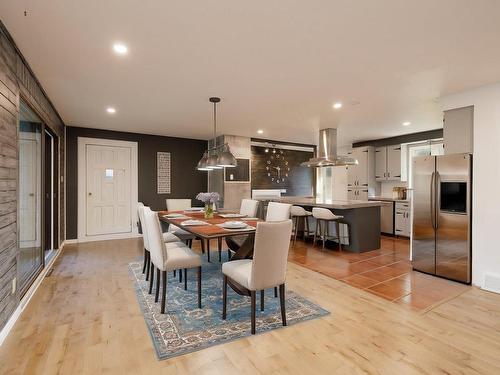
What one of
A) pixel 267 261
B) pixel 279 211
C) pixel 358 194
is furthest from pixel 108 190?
pixel 358 194

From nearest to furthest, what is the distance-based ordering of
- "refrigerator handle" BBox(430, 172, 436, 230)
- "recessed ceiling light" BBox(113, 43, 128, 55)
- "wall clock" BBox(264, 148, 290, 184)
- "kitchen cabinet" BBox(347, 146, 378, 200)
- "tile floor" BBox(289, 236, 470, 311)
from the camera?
"recessed ceiling light" BBox(113, 43, 128, 55)
"tile floor" BBox(289, 236, 470, 311)
"refrigerator handle" BBox(430, 172, 436, 230)
"kitchen cabinet" BBox(347, 146, 378, 200)
"wall clock" BBox(264, 148, 290, 184)

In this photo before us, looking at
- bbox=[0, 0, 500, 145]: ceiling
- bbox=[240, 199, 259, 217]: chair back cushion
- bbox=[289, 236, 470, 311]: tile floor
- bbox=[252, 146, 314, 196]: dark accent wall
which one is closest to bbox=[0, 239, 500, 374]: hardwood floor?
bbox=[289, 236, 470, 311]: tile floor

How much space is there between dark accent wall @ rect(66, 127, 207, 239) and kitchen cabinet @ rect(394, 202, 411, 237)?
4.73m

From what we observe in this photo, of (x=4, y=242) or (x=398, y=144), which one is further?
(x=398, y=144)

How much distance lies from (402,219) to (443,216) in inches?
112

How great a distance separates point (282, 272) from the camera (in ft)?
7.83

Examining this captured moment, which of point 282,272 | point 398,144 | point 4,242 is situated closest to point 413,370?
point 282,272

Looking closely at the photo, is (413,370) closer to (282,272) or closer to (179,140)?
(282,272)

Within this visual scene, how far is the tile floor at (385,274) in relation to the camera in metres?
2.98

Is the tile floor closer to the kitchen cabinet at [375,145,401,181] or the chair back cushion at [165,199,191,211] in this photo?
the kitchen cabinet at [375,145,401,181]

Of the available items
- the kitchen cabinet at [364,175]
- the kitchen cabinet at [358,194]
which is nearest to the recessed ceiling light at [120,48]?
the kitchen cabinet at [364,175]

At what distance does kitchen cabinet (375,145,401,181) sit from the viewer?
6660 mm

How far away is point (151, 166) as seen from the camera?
6504mm

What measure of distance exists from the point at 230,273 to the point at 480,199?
10.4ft
